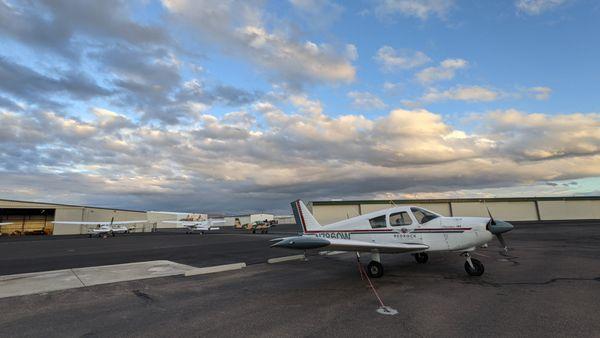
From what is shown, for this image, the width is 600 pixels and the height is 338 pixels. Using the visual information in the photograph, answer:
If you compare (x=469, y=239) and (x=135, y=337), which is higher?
(x=469, y=239)

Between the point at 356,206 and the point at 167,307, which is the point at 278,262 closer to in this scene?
the point at 167,307

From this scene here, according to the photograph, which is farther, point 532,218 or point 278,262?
point 532,218

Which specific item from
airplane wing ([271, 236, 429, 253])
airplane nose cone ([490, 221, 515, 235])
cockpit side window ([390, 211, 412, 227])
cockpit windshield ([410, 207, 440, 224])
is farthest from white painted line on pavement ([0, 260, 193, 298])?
airplane nose cone ([490, 221, 515, 235])

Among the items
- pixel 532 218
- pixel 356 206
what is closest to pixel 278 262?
pixel 356 206

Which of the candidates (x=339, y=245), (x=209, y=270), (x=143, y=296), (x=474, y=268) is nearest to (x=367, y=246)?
(x=339, y=245)

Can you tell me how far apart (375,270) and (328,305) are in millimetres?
3698

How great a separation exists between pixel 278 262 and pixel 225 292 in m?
6.09

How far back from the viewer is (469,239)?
9.50 meters

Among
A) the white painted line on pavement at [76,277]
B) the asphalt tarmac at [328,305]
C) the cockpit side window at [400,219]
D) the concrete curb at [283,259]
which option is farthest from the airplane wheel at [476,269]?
the white painted line on pavement at [76,277]

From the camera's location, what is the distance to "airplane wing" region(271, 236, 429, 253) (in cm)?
822

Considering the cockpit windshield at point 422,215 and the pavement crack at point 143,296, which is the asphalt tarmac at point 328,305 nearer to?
the pavement crack at point 143,296

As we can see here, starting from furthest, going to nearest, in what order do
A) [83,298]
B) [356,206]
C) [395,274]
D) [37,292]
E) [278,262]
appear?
[356,206] → [278,262] → [395,274] → [37,292] → [83,298]

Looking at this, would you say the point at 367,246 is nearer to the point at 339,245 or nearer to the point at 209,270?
the point at 339,245

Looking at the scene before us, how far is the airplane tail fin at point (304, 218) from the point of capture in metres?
14.2
